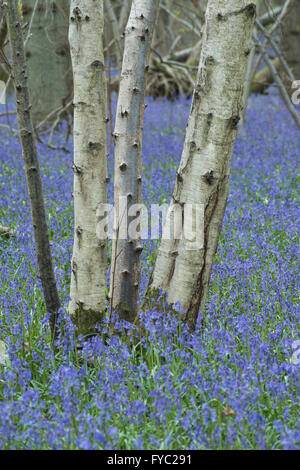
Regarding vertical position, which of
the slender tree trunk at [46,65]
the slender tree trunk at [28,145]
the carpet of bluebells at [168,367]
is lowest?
the carpet of bluebells at [168,367]

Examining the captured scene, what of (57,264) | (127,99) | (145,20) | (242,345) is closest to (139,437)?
(242,345)

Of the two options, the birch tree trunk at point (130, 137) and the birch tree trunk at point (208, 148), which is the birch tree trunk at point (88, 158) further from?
the birch tree trunk at point (208, 148)

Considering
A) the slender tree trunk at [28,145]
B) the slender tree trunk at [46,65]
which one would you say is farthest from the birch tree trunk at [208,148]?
the slender tree trunk at [46,65]

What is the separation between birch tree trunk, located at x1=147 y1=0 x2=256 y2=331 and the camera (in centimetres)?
323

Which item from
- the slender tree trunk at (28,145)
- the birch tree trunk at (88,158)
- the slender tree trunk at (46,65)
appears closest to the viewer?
the slender tree trunk at (28,145)

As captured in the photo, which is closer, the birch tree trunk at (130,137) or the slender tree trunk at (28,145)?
the slender tree trunk at (28,145)

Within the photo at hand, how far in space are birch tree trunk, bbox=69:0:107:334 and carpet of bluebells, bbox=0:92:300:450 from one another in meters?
0.19

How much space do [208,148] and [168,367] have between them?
128cm

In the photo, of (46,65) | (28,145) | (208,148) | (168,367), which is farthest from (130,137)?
(46,65)

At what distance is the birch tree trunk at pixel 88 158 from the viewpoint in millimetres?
3342

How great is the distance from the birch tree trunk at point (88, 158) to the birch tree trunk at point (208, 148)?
0.41 meters

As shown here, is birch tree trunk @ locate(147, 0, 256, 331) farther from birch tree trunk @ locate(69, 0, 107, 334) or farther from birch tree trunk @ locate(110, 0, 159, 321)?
birch tree trunk @ locate(69, 0, 107, 334)

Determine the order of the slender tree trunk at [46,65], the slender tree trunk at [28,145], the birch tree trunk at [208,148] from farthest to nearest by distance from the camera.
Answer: the slender tree trunk at [46,65]
the birch tree trunk at [208,148]
the slender tree trunk at [28,145]

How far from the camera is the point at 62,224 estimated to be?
20.3 ft
